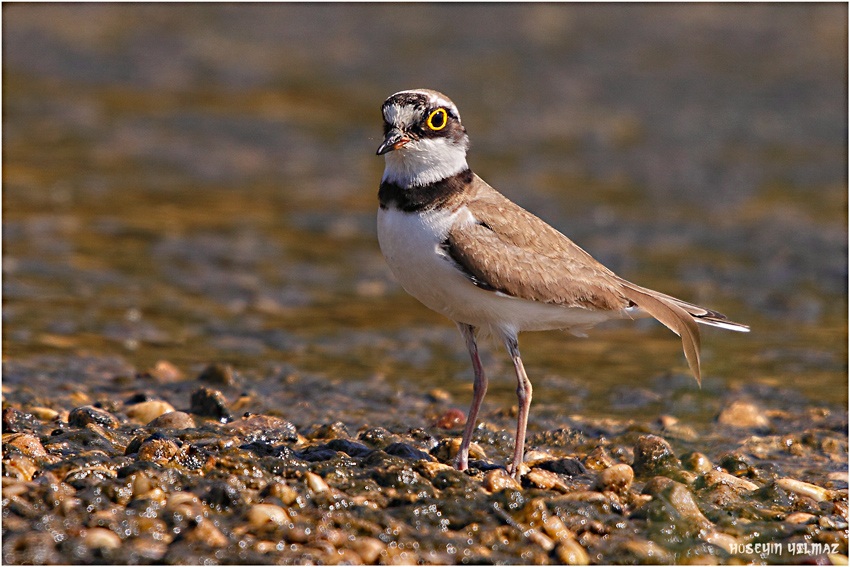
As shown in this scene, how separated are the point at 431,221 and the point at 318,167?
31.3ft

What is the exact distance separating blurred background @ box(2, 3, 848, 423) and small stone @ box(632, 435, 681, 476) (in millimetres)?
1529

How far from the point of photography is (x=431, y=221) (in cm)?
556

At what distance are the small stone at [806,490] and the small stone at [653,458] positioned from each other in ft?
1.82

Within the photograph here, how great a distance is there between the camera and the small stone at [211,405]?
6816 mm

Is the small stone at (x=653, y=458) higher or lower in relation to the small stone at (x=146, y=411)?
higher

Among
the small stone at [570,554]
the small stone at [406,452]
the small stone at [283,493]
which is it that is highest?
the small stone at [406,452]

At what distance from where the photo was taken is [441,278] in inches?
217

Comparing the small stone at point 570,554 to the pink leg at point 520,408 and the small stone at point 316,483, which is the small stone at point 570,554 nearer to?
the pink leg at point 520,408

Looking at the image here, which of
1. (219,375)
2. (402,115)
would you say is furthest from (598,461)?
(219,375)

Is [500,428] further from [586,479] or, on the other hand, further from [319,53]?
[319,53]

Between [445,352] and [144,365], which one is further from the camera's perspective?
[445,352]

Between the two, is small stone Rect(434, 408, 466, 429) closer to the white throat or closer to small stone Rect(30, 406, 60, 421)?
the white throat

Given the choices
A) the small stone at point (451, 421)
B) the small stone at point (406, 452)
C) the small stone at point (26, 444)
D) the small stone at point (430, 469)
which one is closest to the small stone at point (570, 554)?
the small stone at point (430, 469)

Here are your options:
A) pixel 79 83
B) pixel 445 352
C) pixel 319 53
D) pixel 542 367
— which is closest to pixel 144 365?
pixel 445 352
